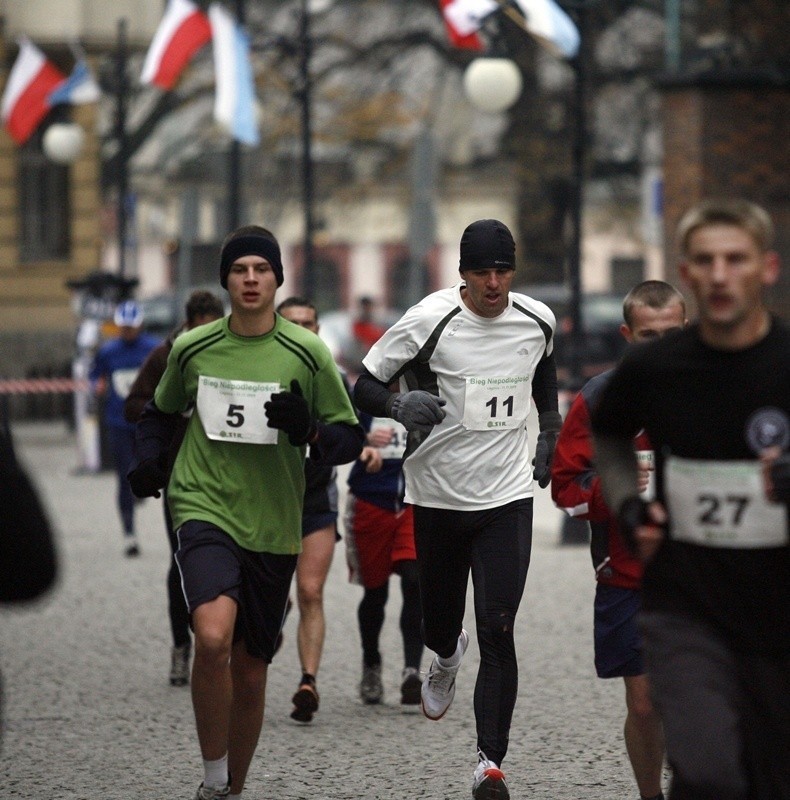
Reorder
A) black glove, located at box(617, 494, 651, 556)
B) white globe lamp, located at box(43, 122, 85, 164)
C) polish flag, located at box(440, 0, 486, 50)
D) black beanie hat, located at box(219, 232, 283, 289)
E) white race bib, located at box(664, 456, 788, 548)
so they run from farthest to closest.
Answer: white globe lamp, located at box(43, 122, 85, 164), polish flag, located at box(440, 0, 486, 50), black beanie hat, located at box(219, 232, 283, 289), black glove, located at box(617, 494, 651, 556), white race bib, located at box(664, 456, 788, 548)

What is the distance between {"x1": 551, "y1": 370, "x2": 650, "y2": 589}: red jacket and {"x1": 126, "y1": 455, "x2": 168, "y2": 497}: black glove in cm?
131

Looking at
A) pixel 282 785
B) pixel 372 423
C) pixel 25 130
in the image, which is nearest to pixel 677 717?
pixel 282 785

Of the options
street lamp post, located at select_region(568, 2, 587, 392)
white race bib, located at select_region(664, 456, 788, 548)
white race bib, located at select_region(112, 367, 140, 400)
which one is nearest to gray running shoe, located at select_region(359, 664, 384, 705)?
white race bib, located at select_region(664, 456, 788, 548)

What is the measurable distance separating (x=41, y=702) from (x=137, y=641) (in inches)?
77.3

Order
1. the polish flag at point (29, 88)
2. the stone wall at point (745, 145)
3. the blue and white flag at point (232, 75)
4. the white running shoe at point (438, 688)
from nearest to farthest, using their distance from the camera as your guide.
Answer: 1. the white running shoe at point (438, 688)
2. the stone wall at point (745, 145)
3. the blue and white flag at point (232, 75)
4. the polish flag at point (29, 88)

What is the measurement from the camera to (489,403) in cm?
721

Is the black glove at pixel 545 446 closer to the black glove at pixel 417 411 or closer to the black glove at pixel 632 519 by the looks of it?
the black glove at pixel 417 411

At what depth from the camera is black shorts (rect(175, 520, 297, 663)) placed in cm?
653

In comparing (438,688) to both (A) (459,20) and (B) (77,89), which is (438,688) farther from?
(B) (77,89)

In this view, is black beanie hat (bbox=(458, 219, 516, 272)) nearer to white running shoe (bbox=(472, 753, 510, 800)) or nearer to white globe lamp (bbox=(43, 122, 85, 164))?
white running shoe (bbox=(472, 753, 510, 800))

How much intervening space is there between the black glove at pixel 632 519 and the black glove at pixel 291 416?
1.87m

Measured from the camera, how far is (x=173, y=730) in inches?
338

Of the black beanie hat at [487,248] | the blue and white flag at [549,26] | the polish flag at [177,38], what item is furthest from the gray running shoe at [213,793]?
the polish flag at [177,38]

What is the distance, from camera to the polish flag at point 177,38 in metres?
24.3
